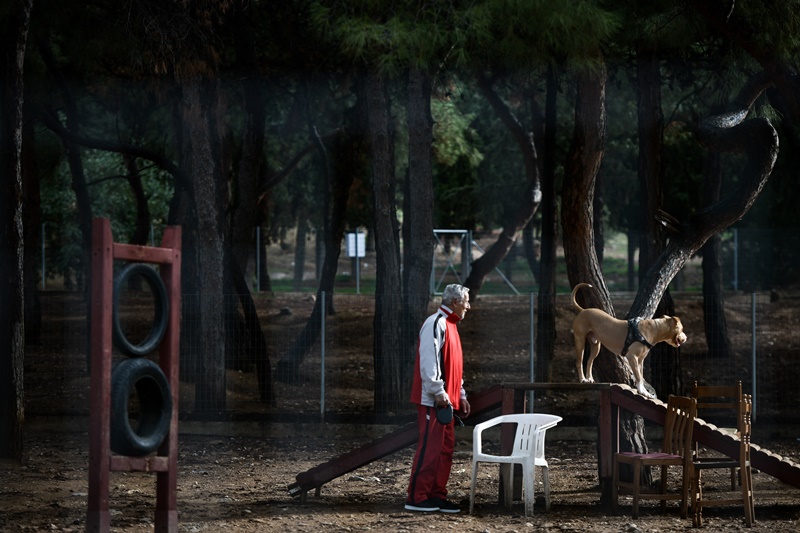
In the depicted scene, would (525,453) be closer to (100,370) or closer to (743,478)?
(743,478)

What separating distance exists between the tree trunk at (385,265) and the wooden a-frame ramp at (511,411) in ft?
18.1

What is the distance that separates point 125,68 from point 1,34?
717 cm

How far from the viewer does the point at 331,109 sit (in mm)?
25484

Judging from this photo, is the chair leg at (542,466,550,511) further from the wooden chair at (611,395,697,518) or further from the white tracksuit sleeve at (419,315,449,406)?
the white tracksuit sleeve at (419,315,449,406)

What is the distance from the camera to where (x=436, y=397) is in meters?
10.5

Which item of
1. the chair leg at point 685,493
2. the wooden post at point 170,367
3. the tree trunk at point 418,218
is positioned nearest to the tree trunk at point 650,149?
the tree trunk at point 418,218

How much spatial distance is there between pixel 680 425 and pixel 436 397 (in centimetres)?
209

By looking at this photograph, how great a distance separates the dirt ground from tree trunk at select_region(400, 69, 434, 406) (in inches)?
43.2

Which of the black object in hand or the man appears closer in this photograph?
the black object in hand

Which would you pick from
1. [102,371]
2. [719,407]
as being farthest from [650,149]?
[102,371]

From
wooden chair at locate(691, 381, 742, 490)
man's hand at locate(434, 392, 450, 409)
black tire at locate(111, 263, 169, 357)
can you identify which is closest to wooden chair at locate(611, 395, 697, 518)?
wooden chair at locate(691, 381, 742, 490)

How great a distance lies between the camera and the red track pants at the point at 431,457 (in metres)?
10.7

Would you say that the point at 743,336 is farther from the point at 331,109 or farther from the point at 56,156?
the point at 56,156

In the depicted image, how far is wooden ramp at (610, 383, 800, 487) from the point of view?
10.6m
